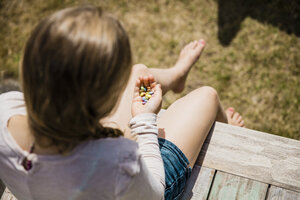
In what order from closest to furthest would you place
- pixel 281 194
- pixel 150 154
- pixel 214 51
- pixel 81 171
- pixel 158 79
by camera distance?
pixel 81 171 → pixel 150 154 → pixel 281 194 → pixel 158 79 → pixel 214 51

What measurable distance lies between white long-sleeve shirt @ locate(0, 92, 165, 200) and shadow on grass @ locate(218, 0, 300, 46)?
1.99m

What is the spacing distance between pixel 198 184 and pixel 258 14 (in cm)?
184

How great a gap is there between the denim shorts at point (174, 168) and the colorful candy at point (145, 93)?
0.64 ft

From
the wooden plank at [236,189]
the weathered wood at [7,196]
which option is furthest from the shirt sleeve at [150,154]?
A: the weathered wood at [7,196]

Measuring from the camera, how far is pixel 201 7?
274 centimetres

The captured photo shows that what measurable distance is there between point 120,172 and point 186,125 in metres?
0.61

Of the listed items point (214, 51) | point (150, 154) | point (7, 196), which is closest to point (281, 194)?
point (150, 154)

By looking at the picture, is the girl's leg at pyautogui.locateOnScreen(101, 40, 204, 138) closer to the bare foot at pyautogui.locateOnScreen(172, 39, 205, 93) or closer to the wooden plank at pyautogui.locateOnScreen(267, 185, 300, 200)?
the bare foot at pyautogui.locateOnScreen(172, 39, 205, 93)

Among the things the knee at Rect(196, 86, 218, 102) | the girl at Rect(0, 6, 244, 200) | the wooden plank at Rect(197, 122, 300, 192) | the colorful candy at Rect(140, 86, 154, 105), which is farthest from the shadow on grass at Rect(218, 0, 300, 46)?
the girl at Rect(0, 6, 244, 200)

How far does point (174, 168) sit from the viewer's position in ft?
4.13

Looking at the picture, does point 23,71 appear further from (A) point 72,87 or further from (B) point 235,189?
(B) point 235,189

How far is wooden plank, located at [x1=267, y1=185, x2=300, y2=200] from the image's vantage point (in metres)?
1.34

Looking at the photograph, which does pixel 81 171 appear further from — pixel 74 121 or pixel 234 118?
pixel 234 118

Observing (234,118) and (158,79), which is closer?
(158,79)
